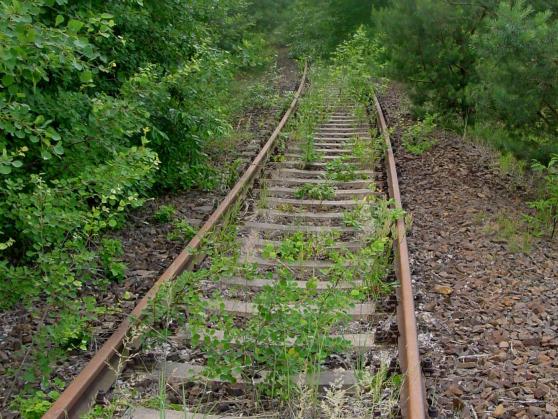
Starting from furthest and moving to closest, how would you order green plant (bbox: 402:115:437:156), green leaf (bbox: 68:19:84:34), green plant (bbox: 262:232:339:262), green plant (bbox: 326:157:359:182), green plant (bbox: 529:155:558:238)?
green plant (bbox: 402:115:437:156)
green plant (bbox: 326:157:359:182)
green plant (bbox: 529:155:558:238)
green plant (bbox: 262:232:339:262)
green leaf (bbox: 68:19:84:34)

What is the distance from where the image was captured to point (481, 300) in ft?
15.2

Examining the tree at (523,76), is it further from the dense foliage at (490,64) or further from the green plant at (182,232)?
the green plant at (182,232)

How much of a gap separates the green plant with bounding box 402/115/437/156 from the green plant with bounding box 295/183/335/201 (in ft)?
9.57

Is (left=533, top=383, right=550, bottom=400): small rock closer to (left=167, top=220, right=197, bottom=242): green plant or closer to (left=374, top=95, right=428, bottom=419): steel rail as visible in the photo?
(left=374, top=95, right=428, bottom=419): steel rail

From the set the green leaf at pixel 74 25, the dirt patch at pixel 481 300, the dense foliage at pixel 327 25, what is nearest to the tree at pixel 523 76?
the dirt patch at pixel 481 300

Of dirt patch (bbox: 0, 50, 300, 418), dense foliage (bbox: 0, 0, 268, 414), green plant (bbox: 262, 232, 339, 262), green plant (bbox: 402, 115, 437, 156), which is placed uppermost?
dense foliage (bbox: 0, 0, 268, 414)

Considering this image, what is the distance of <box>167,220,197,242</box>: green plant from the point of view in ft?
18.1

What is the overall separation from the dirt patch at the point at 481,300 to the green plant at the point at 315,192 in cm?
85

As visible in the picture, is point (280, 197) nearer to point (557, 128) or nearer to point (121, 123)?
point (121, 123)

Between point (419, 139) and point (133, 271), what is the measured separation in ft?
20.5

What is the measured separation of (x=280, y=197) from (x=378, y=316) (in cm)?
289

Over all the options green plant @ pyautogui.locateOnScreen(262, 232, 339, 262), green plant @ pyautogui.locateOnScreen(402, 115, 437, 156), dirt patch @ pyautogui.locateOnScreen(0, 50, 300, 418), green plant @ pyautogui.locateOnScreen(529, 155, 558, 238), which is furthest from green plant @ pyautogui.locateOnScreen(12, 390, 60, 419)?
green plant @ pyautogui.locateOnScreen(402, 115, 437, 156)

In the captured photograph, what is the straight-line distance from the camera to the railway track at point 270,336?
309cm

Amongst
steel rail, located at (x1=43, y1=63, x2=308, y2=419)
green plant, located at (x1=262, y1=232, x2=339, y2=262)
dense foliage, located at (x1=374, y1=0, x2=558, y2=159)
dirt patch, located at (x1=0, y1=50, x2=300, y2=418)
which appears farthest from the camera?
dense foliage, located at (x1=374, y1=0, x2=558, y2=159)
